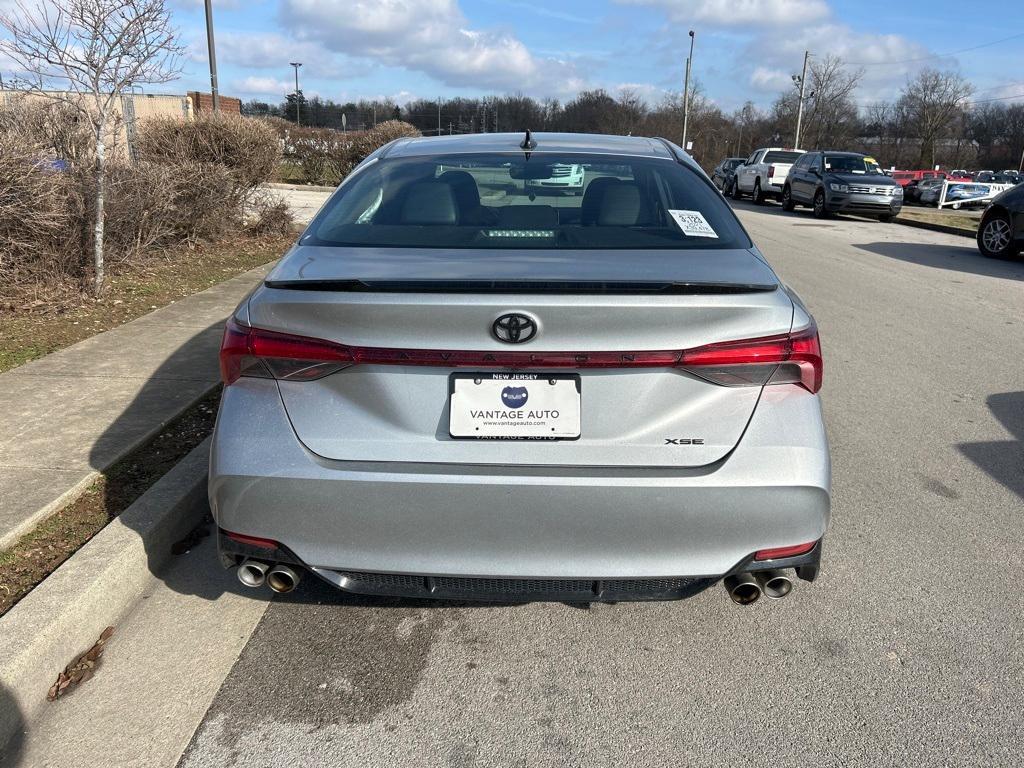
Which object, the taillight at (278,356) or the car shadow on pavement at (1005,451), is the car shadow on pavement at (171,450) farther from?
the car shadow on pavement at (1005,451)

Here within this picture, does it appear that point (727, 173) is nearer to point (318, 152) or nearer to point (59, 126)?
point (318, 152)

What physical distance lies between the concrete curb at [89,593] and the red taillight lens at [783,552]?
7.31 feet

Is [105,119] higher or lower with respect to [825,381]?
higher

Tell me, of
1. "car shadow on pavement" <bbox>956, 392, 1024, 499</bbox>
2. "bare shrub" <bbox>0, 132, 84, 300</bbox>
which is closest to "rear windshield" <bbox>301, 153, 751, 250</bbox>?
"car shadow on pavement" <bbox>956, 392, 1024, 499</bbox>

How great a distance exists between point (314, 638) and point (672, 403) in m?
1.53

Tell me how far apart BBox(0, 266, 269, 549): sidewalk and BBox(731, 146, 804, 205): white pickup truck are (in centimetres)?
2371

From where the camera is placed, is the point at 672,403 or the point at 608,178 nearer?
the point at 672,403

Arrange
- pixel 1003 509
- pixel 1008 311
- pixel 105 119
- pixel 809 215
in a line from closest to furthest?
pixel 1003 509 < pixel 105 119 < pixel 1008 311 < pixel 809 215

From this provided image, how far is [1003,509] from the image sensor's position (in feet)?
13.2

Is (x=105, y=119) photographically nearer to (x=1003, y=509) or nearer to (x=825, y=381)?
(x=825, y=381)

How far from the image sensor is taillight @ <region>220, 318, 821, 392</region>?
7.67ft

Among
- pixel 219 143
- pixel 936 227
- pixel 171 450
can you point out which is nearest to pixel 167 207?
pixel 219 143

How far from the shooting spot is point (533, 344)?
91.3 inches

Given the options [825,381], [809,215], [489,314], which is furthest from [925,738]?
[809,215]
